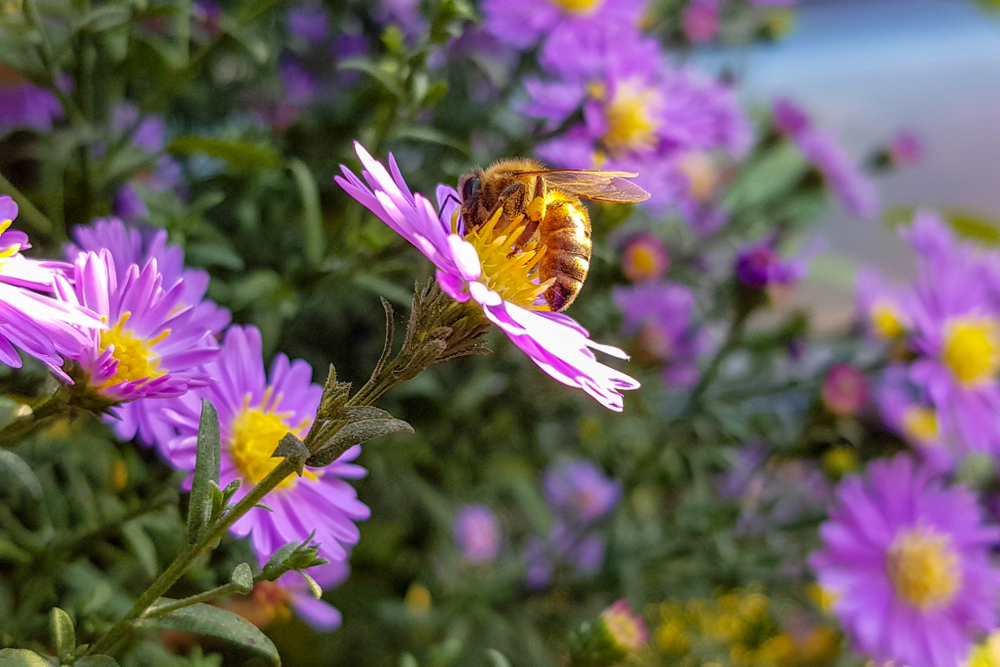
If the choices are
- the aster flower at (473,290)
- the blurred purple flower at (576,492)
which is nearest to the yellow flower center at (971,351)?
the blurred purple flower at (576,492)

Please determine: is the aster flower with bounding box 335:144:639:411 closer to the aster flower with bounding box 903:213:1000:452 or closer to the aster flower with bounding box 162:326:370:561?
the aster flower with bounding box 162:326:370:561

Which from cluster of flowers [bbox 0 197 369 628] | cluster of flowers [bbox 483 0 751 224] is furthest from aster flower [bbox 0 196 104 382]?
cluster of flowers [bbox 483 0 751 224]

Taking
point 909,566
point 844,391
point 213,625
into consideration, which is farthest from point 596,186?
point 909,566

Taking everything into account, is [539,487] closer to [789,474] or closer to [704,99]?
[789,474]

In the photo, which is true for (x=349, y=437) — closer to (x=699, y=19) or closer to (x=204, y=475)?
(x=204, y=475)

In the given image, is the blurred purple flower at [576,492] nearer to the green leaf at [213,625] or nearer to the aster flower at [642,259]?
the aster flower at [642,259]

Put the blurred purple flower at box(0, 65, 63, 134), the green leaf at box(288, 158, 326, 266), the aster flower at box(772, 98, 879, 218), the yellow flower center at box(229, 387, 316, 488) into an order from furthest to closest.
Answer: the aster flower at box(772, 98, 879, 218)
the blurred purple flower at box(0, 65, 63, 134)
the green leaf at box(288, 158, 326, 266)
the yellow flower center at box(229, 387, 316, 488)
